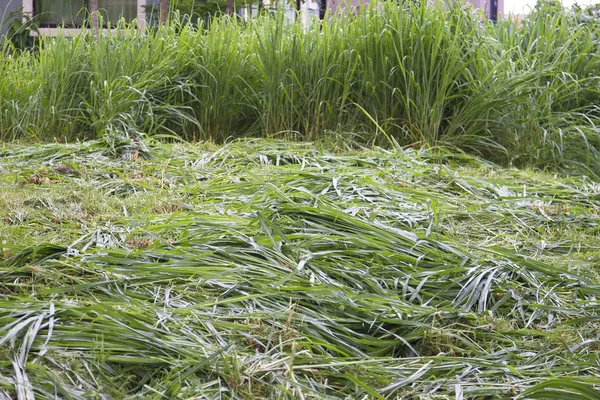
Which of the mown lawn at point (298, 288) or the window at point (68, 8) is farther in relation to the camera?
the window at point (68, 8)

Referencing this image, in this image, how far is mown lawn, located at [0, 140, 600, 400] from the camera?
60.7 inches

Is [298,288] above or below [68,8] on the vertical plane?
below

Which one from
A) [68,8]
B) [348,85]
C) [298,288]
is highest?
[68,8]

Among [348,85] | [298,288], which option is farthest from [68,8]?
[298,288]

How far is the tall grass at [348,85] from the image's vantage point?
13.7 ft

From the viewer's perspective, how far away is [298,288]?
1.91m

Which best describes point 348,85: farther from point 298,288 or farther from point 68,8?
point 68,8

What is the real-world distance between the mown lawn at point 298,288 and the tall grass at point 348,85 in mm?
1025

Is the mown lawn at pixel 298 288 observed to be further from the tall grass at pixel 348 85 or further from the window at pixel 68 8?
the window at pixel 68 8

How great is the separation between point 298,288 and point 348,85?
2484mm

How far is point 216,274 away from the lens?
77.4 inches

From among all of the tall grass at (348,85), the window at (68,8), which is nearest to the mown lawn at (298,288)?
the tall grass at (348,85)

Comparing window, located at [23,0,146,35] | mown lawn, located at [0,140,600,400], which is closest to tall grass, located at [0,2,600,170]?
mown lawn, located at [0,140,600,400]

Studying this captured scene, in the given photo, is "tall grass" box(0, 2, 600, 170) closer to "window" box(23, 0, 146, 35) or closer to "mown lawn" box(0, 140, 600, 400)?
"mown lawn" box(0, 140, 600, 400)
